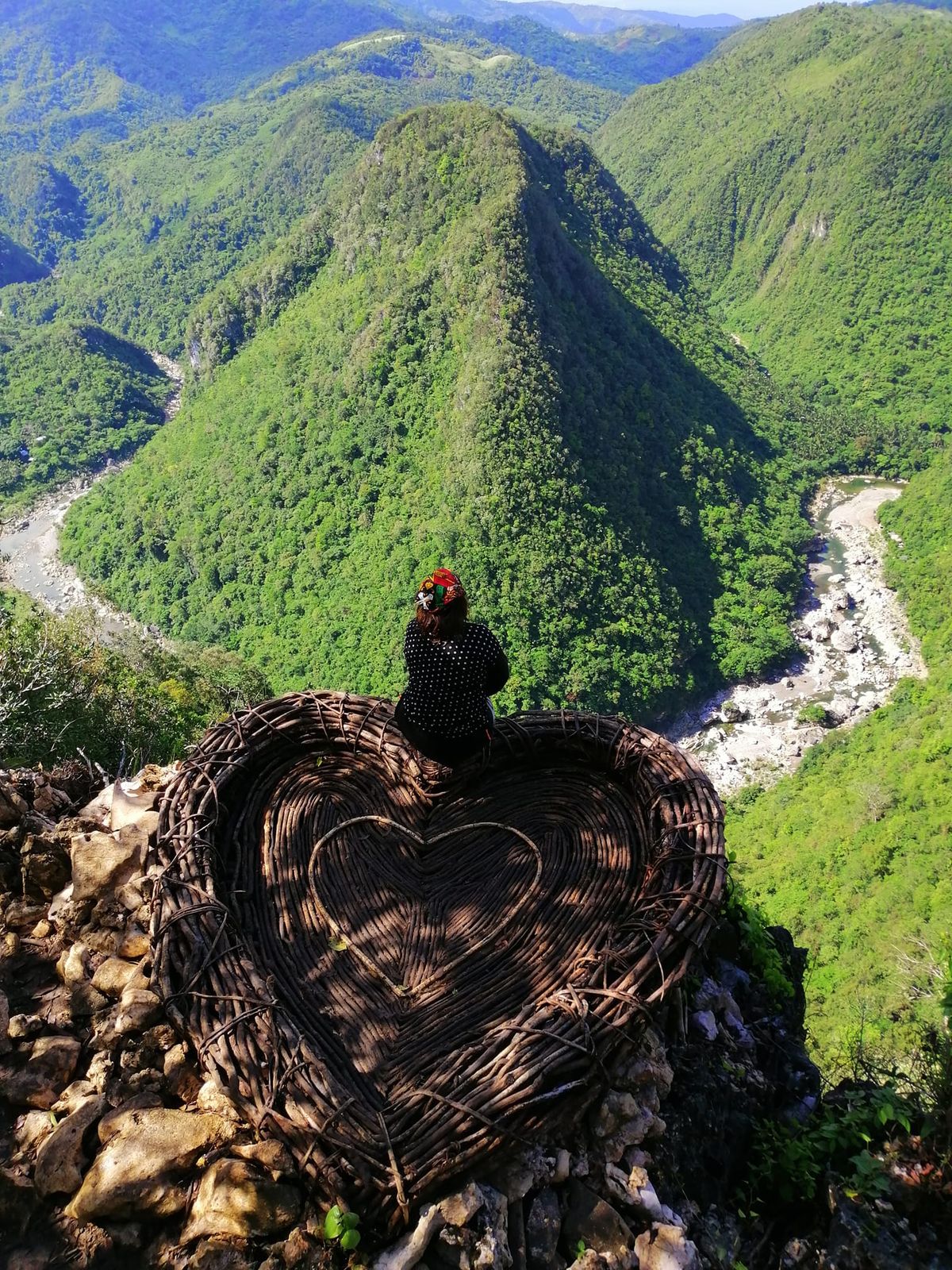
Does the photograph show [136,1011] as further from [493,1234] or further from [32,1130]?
[493,1234]

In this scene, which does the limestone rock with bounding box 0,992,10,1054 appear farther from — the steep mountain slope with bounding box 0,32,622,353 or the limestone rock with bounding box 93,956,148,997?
the steep mountain slope with bounding box 0,32,622,353

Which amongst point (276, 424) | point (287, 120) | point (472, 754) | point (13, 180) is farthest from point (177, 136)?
point (472, 754)

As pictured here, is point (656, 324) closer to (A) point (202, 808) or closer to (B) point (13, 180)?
(A) point (202, 808)

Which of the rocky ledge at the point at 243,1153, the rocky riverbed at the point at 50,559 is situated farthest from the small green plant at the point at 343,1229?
the rocky riverbed at the point at 50,559

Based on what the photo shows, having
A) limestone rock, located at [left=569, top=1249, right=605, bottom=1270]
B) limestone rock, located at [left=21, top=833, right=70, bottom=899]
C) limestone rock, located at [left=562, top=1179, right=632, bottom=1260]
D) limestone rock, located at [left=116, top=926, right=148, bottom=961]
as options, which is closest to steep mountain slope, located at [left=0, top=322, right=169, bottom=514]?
limestone rock, located at [left=21, top=833, right=70, bottom=899]

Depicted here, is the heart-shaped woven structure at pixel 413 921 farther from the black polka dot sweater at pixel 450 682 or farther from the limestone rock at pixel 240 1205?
the black polka dot sweater at pixel 450 682
